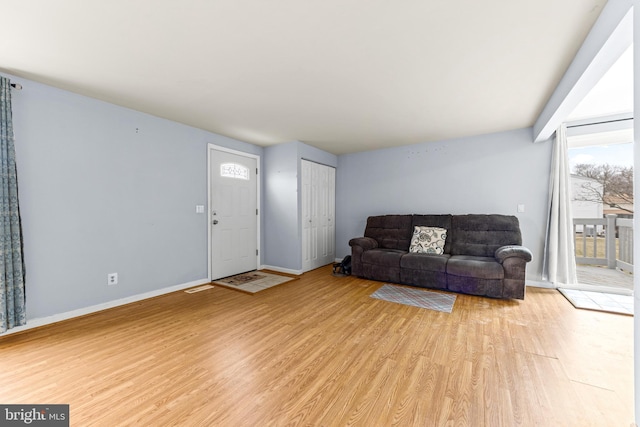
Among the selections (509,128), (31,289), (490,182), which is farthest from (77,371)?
(509,128)

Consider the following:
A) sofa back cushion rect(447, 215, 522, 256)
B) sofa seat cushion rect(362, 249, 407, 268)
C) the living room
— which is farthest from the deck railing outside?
sofa seat cushion rect(362, 249, 407, 268)

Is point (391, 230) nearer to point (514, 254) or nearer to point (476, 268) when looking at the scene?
point (476, 268)

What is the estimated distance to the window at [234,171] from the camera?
4.17 metres

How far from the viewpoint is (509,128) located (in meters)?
3.84

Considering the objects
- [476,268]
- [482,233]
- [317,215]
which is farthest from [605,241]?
[317,215]

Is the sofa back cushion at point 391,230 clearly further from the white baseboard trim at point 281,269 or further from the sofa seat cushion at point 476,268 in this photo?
the white baseboard trim at point 281,269

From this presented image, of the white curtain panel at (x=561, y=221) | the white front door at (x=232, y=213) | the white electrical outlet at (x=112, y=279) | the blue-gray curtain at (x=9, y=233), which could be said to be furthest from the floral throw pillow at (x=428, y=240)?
the blue-gray curtain at (x=9, y=233)

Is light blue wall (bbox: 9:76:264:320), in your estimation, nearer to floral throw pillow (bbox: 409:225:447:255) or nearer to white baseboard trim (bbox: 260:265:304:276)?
white baseboard trim (bbox: 260:265:304:276)

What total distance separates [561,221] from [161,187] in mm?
5519

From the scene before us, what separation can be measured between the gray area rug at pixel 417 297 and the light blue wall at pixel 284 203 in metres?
1.64

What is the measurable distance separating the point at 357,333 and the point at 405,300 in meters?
1.12

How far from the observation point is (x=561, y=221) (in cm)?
351

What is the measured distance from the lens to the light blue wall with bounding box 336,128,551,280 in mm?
3807

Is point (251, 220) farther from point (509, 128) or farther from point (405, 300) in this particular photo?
point (509, 128)
